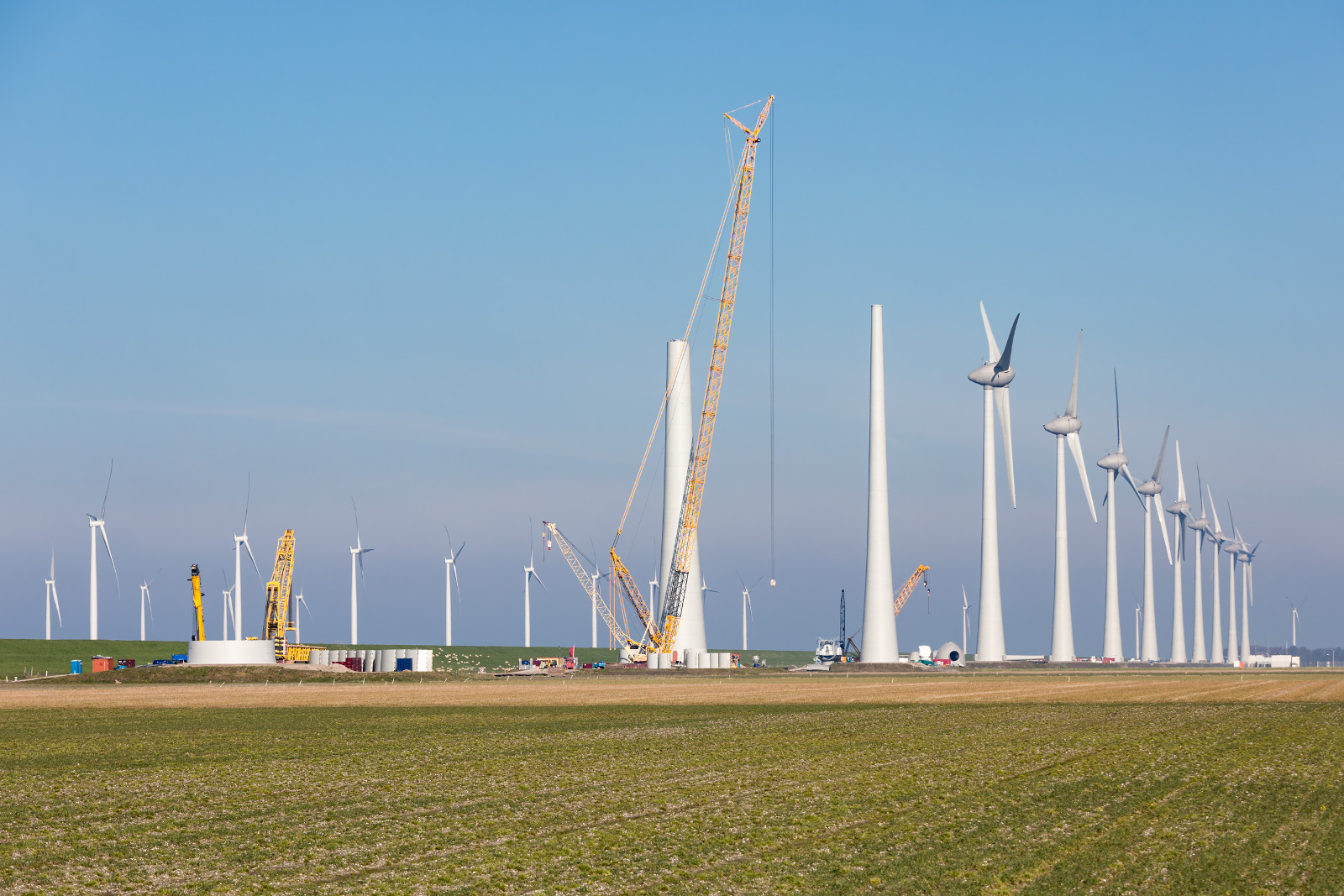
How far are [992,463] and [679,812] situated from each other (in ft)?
470

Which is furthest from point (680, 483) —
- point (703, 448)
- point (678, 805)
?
point (678, 805)

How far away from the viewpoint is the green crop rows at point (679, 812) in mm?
20000

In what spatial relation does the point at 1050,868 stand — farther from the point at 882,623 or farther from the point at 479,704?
the point at 882,623

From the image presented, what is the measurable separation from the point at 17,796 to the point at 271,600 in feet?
430

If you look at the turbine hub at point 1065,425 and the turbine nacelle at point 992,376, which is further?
the turbine hub at point 1065,425

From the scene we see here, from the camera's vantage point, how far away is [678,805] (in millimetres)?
27453

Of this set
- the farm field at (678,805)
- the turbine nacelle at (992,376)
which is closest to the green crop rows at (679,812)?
the farm field at (678,805)

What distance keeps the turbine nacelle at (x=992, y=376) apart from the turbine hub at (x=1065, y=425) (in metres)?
28.1

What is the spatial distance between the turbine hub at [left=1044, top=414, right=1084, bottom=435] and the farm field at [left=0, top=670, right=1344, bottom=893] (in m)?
143

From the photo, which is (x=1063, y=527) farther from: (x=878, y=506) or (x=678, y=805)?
(x=678, y=805)

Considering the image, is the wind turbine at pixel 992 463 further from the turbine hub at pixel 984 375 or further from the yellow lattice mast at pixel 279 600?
the yellow lattice mast at pixel 279 600

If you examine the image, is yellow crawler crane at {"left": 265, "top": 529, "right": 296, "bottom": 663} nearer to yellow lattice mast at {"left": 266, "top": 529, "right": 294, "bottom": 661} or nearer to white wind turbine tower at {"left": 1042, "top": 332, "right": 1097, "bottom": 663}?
yellow lattice mast at {"left": 266, "top": 529, "right": 294, "bottom": 661}

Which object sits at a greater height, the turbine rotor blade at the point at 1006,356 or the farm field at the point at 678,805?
the turbine rotor blade at the point at 1006,356

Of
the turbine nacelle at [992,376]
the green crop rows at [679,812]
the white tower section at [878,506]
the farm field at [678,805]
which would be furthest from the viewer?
the turbine nacelle at [992,376]
